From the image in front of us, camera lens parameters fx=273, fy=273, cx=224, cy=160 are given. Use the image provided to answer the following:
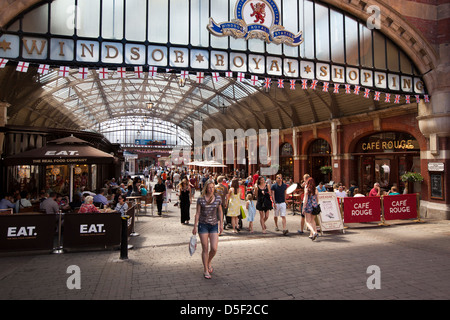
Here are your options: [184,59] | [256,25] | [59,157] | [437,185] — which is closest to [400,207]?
[437,185]

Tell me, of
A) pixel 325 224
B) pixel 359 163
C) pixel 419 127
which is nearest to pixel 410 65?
pixel 419 127

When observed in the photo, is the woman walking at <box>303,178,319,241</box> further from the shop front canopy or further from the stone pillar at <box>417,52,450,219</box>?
the stone pillar at <box>417,52,450,219</box>

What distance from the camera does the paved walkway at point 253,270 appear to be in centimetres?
446

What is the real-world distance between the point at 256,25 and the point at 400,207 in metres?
8.80

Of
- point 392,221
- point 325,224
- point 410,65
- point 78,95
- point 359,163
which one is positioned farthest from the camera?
point 78,95

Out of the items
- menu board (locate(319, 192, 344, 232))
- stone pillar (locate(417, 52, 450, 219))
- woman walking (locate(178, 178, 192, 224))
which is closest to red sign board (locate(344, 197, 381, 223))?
menu board (locate(319, 192, 344, 232))

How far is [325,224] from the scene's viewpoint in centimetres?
884

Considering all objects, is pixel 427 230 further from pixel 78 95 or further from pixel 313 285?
pixel 78 95

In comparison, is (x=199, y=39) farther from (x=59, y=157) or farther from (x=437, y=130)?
(x=437, y=130)

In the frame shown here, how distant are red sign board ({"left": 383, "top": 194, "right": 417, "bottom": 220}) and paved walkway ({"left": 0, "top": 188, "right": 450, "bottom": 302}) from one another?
81.4 inches

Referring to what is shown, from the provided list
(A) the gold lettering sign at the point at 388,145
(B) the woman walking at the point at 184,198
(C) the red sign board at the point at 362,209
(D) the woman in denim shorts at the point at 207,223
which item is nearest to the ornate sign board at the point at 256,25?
(B) the woman walking at the point at 184,198

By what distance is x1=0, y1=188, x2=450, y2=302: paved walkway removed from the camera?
14.6ft

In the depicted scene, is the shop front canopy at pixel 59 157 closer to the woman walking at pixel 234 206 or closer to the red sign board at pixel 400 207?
the woman walking at pixel 234 206

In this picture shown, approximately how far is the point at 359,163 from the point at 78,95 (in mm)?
26995
